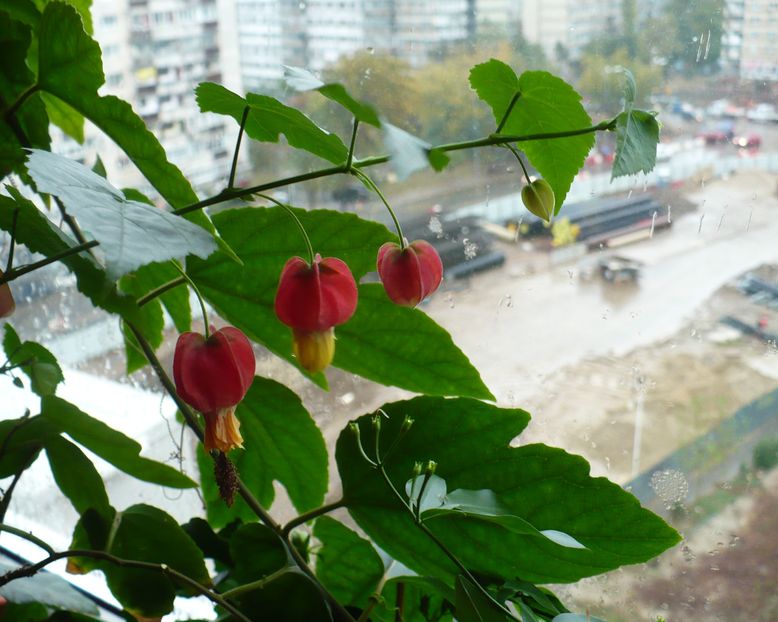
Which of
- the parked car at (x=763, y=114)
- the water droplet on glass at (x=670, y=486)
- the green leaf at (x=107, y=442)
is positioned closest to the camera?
the green leaf at (x=107, y=442)

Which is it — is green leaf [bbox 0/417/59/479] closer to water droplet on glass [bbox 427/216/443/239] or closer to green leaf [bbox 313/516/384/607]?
green leaf [bbox 313/516/384/607]

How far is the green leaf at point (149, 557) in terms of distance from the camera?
50 centimetres

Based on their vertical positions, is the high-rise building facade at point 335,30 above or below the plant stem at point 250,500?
above

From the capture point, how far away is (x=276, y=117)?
1.25ft

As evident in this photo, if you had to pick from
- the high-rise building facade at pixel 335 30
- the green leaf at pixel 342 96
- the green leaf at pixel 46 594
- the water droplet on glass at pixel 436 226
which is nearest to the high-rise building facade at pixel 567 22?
the high-rise building facade at pixel 335 30

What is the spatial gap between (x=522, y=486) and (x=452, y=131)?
0.38 meters

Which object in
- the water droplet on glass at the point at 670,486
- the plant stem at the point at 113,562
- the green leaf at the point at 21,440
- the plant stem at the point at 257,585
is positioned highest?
the green leaf at the point at 21,440

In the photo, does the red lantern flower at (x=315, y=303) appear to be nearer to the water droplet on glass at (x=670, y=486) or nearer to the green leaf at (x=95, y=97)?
the green leaf at (x=95, y=97)

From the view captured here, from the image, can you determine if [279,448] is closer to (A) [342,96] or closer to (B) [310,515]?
(B) [310,515]

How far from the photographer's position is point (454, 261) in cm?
76

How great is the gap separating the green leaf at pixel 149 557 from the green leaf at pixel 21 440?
68mm

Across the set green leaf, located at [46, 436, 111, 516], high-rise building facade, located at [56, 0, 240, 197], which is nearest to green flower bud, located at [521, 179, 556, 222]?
green leaf, located at [46, 436, 111, 516]

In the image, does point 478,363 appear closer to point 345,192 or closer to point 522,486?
point 345,192

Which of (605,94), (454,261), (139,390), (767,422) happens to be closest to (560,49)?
(605,94)
